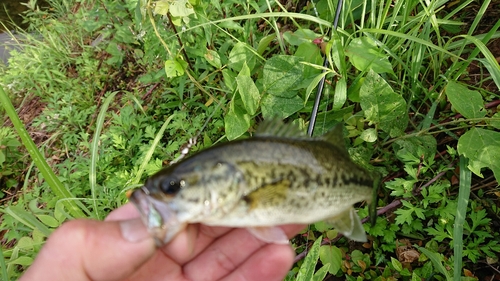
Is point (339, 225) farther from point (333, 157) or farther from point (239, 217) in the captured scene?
point (239, 217)

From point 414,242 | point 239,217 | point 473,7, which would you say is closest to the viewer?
point 239,217

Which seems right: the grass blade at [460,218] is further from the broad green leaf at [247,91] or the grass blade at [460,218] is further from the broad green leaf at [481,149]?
the broad green leaf at [247,91]

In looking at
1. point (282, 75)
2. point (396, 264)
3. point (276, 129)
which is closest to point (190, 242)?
point (276, 129)

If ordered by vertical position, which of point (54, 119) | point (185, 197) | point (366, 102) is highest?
point (185, 197)

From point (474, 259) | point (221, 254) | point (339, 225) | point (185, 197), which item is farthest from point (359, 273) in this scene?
point (185, 197)

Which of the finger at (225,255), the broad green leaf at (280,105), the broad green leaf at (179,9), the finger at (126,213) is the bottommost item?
the finger at (225,255)

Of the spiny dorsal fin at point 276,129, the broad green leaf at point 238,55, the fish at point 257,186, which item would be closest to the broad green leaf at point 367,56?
the broad green leaf at point 238,55

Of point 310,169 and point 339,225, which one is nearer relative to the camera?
point 310,169
